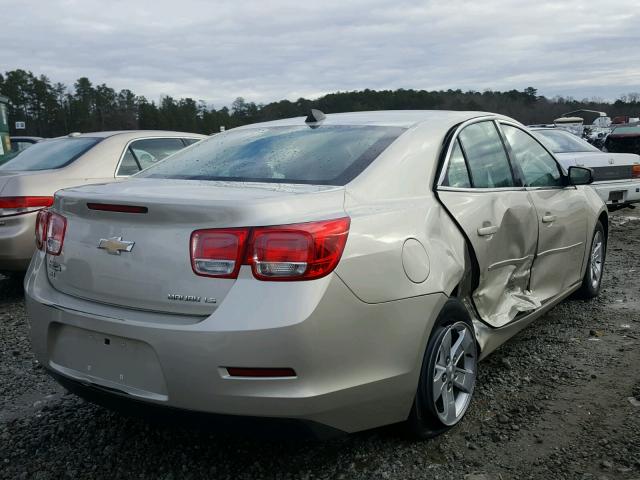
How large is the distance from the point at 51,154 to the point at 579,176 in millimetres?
4792

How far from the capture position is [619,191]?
8.43 metres

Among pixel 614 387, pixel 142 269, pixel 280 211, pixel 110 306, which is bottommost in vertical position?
pixel 614 387

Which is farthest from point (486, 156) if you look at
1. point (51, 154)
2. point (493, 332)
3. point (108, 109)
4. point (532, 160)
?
point (108, 109)

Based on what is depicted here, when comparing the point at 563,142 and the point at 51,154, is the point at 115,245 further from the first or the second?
the point at 563,142

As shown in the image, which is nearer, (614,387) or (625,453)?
(625,453)

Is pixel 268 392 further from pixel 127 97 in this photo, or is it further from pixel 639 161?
pixel 127 97

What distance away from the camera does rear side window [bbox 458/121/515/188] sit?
3.25 metres

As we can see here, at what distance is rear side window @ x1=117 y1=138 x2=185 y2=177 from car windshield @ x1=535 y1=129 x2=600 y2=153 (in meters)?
5.45

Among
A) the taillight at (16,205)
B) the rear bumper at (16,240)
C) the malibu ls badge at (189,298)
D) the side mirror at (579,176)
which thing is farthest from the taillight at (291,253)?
the taillight at (16,205)

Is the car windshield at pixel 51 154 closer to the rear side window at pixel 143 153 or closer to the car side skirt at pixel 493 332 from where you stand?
the rear side window at pixel 143 153

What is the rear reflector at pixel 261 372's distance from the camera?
206cm

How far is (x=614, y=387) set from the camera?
3303 mm

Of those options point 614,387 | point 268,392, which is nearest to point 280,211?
point 268,392

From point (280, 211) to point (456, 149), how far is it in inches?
52.7
